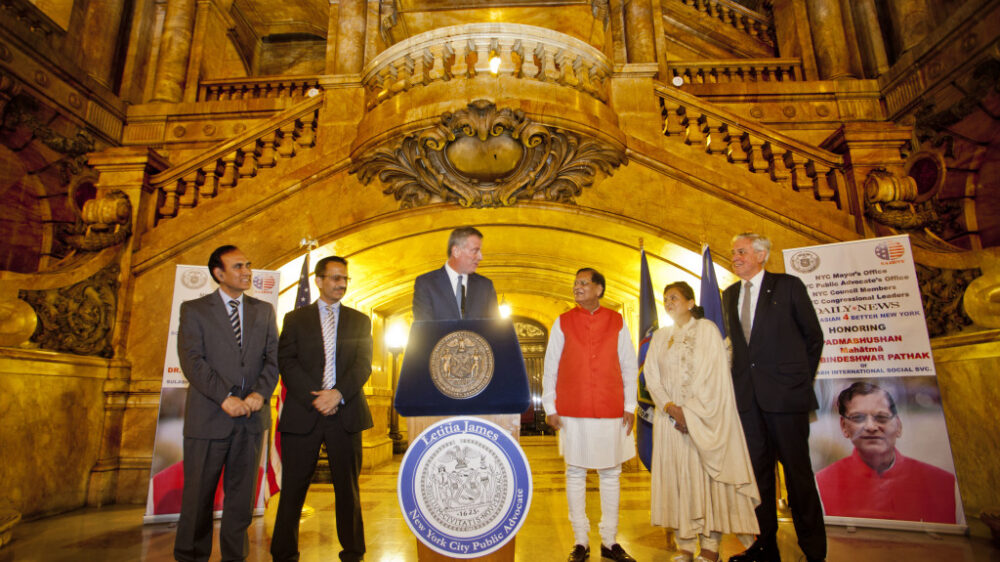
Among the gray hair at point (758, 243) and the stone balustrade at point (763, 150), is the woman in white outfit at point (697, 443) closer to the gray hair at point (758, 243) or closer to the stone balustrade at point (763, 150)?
the gray hair at point (758, 243)

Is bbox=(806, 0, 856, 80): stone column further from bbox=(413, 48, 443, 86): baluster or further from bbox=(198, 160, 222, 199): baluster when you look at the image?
bbox=(198, 160, 222, 199): baluster

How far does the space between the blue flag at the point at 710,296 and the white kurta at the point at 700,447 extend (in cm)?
127

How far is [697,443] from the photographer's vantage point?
2.97 metres

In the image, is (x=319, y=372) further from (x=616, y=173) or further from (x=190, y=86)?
(x=190, y=86)

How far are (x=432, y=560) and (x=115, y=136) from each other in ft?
30.3

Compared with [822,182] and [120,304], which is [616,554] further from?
[120,304]

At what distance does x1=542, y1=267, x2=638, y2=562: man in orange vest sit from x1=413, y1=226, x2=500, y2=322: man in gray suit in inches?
22.7

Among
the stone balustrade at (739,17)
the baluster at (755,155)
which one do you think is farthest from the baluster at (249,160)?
the stone balustrade at (739,17)

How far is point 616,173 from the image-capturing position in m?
5.69

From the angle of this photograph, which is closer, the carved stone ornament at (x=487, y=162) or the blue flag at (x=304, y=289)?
the carved stone ornament at (x=487, y=162)

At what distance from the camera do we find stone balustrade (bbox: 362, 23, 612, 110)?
5.21 metres

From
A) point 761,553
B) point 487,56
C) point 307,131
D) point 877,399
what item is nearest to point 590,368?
point 761,553

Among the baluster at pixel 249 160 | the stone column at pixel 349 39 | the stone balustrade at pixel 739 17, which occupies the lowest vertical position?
the baluster at pixel 249 160

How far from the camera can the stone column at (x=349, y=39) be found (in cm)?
666
